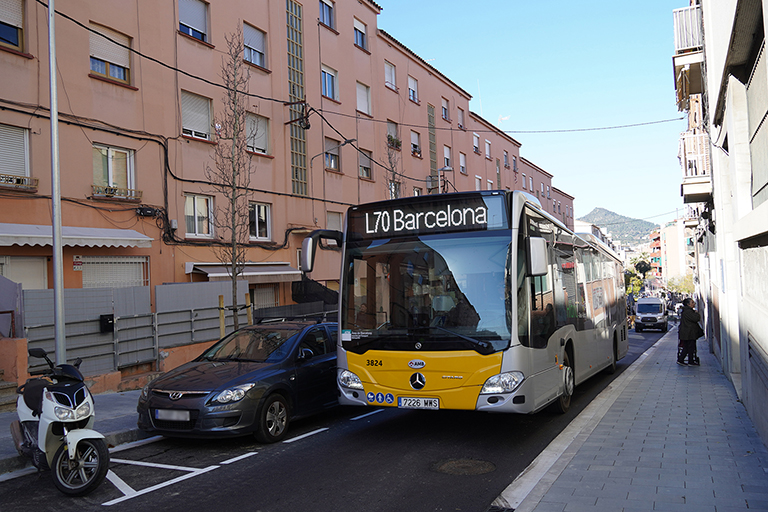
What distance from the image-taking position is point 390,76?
30250 millimetres

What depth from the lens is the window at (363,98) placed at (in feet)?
88.7

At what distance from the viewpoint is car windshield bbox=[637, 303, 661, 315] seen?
3744cm

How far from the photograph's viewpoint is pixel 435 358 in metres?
6.82

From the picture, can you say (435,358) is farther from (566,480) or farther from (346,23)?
(346,23)

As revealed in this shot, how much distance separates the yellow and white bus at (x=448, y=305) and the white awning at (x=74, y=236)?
8.07 m

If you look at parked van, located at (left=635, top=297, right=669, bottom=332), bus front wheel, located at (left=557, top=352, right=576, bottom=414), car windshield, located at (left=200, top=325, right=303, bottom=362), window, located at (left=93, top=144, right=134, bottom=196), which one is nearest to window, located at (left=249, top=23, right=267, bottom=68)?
window, located at (left=93, top=144, right=134, bottom=196)

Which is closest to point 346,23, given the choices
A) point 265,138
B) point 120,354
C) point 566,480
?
point 265,138

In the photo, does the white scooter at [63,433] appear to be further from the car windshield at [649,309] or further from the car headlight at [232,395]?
the car windshield at [649,309]

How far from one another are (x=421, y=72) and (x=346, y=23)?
325 inches

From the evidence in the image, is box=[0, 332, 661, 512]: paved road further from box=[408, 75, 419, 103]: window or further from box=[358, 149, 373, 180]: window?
box=[408, 75, 419, 103]: window

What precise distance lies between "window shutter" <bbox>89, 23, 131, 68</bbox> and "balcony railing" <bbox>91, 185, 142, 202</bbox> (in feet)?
11.2

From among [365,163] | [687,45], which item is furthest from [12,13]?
[687,45]

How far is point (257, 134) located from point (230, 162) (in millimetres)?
2362

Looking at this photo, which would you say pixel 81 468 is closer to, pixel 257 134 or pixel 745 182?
pixel 745 182
